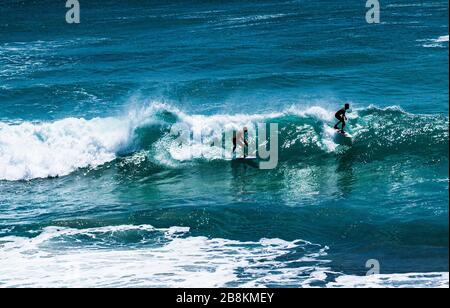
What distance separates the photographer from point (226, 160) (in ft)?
80.0

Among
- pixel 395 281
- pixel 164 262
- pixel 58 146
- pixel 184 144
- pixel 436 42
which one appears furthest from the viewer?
pixel 436 42

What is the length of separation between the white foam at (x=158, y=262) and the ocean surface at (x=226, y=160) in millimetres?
51

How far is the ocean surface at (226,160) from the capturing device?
55.2 feet

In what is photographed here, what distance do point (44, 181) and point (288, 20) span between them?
22985mm

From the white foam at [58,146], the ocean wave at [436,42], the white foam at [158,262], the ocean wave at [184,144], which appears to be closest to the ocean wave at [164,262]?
the white foam at [158,262]

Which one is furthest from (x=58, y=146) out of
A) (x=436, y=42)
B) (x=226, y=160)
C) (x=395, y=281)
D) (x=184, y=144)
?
(x=436, y=42)

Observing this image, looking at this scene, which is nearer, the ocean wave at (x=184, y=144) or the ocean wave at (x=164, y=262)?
the ocean wave at (x=164, y=262)

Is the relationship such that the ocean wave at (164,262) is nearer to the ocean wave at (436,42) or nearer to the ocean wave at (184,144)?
the ocean wave at (184,144)

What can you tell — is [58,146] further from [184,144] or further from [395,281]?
[395,281]

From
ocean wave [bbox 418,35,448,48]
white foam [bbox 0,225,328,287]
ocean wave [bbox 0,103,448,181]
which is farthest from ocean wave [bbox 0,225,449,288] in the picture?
ocean wave [bbox 418,35,448,48]

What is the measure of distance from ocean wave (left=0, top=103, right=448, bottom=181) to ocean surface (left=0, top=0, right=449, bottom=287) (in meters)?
0.07

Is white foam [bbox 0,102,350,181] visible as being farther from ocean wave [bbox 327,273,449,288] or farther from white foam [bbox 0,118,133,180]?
ocean wave [bbox 327,273,449,288]

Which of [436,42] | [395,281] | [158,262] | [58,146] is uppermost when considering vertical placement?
[436,42]

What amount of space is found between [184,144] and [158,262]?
9.15 meters
